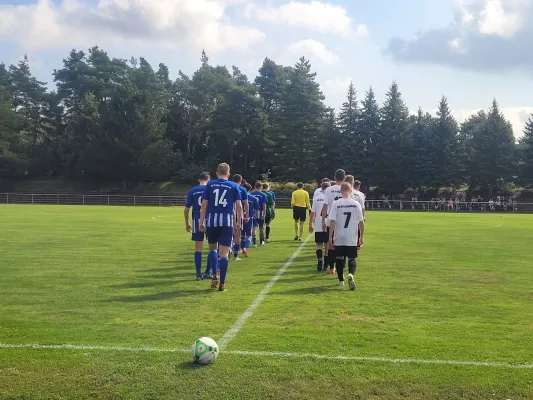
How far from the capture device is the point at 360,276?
10531 mm

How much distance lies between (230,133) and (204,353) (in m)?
69.7

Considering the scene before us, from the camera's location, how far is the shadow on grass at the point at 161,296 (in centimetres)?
806

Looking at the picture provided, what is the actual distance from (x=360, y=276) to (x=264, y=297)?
2949 mm

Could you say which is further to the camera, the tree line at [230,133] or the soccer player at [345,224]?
the tree line at [230,133]

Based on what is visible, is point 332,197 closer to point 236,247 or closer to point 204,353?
point 236,247

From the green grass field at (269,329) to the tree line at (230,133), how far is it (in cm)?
5650

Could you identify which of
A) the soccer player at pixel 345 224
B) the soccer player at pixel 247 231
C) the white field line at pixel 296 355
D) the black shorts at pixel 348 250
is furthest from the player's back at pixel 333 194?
the white field line at pixel 296 355

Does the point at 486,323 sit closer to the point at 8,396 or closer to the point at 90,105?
the point at 8,396

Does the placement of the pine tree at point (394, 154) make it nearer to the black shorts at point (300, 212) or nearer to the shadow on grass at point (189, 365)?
the black shorts at point (300, 212)

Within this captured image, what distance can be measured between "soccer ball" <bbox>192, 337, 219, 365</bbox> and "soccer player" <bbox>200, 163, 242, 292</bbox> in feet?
11.9

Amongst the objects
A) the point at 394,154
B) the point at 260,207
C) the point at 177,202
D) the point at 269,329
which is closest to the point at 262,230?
the point at 260,207

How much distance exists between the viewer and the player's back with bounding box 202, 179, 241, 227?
8.77 metres

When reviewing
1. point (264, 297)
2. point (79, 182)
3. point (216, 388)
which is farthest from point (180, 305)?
point (79, 182)

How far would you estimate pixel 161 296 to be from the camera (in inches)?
330
